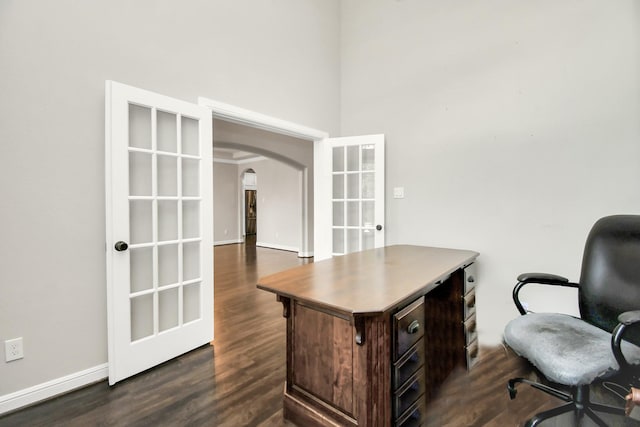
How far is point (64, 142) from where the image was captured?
1801mm

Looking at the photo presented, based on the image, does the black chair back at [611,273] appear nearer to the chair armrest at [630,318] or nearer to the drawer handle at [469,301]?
the chair armrest at [630,318]

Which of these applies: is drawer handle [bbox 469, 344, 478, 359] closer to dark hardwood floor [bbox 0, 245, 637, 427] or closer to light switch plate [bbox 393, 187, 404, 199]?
dark hardwood floor [bbox 0, 245, 637, 427]

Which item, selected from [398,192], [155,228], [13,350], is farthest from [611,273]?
[13,350]

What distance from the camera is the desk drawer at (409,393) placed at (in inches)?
52.2

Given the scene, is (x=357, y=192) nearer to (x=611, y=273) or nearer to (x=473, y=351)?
(x=473, y=351)

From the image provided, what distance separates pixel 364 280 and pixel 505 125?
6.51 feet

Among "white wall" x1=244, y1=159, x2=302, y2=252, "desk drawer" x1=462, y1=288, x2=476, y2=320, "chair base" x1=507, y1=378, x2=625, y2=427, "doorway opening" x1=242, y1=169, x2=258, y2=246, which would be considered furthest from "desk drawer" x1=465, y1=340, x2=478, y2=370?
"doorway opening" x1=242, y1=169, x2=258, y2=246

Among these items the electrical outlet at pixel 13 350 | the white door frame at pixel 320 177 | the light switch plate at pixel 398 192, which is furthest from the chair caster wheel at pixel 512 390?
the electrical outlet at pixel 13 350

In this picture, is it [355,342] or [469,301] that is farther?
[469,301]

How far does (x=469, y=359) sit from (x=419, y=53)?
2825 mm

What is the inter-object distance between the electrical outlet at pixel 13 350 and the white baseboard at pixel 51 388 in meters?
0.21

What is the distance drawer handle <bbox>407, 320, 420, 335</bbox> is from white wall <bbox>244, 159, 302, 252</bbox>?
5530 mm

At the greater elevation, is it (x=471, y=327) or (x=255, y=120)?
(x=255, y=120)

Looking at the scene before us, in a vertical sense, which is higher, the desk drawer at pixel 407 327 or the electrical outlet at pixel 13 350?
the desk drawer at pixel 407 327
